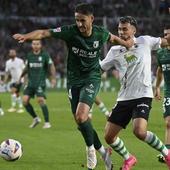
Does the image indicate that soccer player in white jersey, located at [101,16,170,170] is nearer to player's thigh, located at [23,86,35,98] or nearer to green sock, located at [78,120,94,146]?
green sock, located at [78,120,94,146]

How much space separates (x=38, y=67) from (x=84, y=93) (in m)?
9.07

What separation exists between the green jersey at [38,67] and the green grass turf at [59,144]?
1.31 m

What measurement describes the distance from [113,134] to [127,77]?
90 centimetres

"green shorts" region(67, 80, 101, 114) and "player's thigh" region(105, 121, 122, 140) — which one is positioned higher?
"green shorts" region(67, 80, 101, 114)

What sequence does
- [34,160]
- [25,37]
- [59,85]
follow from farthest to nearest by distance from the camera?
[59,85]
[34,160]
[25,37]

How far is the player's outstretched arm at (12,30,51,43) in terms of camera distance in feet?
28.2

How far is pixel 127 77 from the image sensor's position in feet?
32.9

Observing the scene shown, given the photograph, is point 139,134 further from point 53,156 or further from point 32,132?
point 32,132

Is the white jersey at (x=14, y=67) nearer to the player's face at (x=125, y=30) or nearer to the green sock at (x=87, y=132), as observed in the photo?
the green sock at (x=87, y=132)

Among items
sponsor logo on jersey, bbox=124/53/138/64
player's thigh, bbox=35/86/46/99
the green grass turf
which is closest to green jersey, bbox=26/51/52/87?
player's thigh, bbox=35/86/46/99

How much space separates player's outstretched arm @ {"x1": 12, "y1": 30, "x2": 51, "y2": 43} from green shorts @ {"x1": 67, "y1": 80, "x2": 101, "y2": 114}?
4.29 ft

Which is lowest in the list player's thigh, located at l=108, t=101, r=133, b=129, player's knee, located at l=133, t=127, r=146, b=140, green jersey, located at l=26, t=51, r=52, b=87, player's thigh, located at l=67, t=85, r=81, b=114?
green jersey, located at l=26, t=51, r=52, b=87

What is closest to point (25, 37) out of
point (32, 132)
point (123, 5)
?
point (32, 132)

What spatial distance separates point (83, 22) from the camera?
32.7 ft
